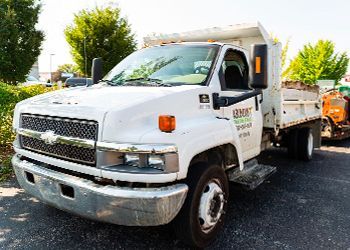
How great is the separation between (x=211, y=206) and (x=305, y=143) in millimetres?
4752

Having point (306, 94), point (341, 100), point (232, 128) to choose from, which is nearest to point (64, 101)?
point (232, 128)

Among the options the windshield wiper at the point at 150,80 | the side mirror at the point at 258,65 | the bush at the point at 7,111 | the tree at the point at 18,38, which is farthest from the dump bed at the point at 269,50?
the tree at the point at 18,38

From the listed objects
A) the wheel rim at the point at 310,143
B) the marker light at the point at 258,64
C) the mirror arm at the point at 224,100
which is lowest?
the wheel rim at the point at 310,143

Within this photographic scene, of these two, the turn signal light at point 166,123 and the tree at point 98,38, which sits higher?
the tree at point 98,38

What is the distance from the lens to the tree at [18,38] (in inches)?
547

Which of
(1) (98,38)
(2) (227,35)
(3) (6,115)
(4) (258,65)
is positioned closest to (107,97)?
(4) (258,65)

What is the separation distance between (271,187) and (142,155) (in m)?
3.37

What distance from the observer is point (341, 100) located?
10.5 meters

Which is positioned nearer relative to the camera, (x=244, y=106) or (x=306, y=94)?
(x=244, y=106)

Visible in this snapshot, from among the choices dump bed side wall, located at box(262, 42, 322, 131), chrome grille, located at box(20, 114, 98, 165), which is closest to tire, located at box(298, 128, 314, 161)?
dump bed side wall, located at box(262, 42, 322, 131)

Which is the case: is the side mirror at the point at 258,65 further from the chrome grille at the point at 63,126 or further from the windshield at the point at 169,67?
the chrome grille at the point at 63,126

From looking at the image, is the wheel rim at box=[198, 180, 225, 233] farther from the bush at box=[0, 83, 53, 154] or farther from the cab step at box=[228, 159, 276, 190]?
the bush at box=[0, 83, 53, 154]

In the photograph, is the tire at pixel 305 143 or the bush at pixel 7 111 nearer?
the bush at pixel 7 111

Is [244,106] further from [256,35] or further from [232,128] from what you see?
[256,35]
